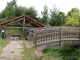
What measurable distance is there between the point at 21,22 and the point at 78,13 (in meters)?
21.4

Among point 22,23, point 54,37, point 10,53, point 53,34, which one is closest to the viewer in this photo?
point 10,53

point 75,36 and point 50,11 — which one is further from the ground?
point 50,11

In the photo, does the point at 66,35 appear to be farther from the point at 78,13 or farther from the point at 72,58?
the point at 78,13

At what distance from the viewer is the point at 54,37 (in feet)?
49.0

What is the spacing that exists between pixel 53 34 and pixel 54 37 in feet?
0.90

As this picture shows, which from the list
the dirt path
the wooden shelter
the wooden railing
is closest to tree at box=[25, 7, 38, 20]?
the wooden shelter

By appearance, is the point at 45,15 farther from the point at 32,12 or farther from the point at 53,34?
the point at 53,34

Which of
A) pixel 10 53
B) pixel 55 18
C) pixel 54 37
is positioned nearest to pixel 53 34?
pixel 54 37

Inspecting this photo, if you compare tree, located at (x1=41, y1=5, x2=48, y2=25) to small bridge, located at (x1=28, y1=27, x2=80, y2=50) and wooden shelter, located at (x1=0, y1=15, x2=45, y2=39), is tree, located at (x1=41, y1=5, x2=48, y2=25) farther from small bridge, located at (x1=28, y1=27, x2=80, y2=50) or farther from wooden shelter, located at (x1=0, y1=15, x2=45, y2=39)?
small bridge, located at (x1=28, y1=27, x2=80, y2=50)

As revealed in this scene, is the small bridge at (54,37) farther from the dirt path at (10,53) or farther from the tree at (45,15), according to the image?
the tree at (45,15)

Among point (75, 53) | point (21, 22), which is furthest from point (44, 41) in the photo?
point (21, 22)

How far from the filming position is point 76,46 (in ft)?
56.3

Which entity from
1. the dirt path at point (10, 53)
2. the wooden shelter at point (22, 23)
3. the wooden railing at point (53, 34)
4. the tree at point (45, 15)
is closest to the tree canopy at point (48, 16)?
the tree at point (45, 15)

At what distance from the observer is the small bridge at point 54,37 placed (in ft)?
45.7
